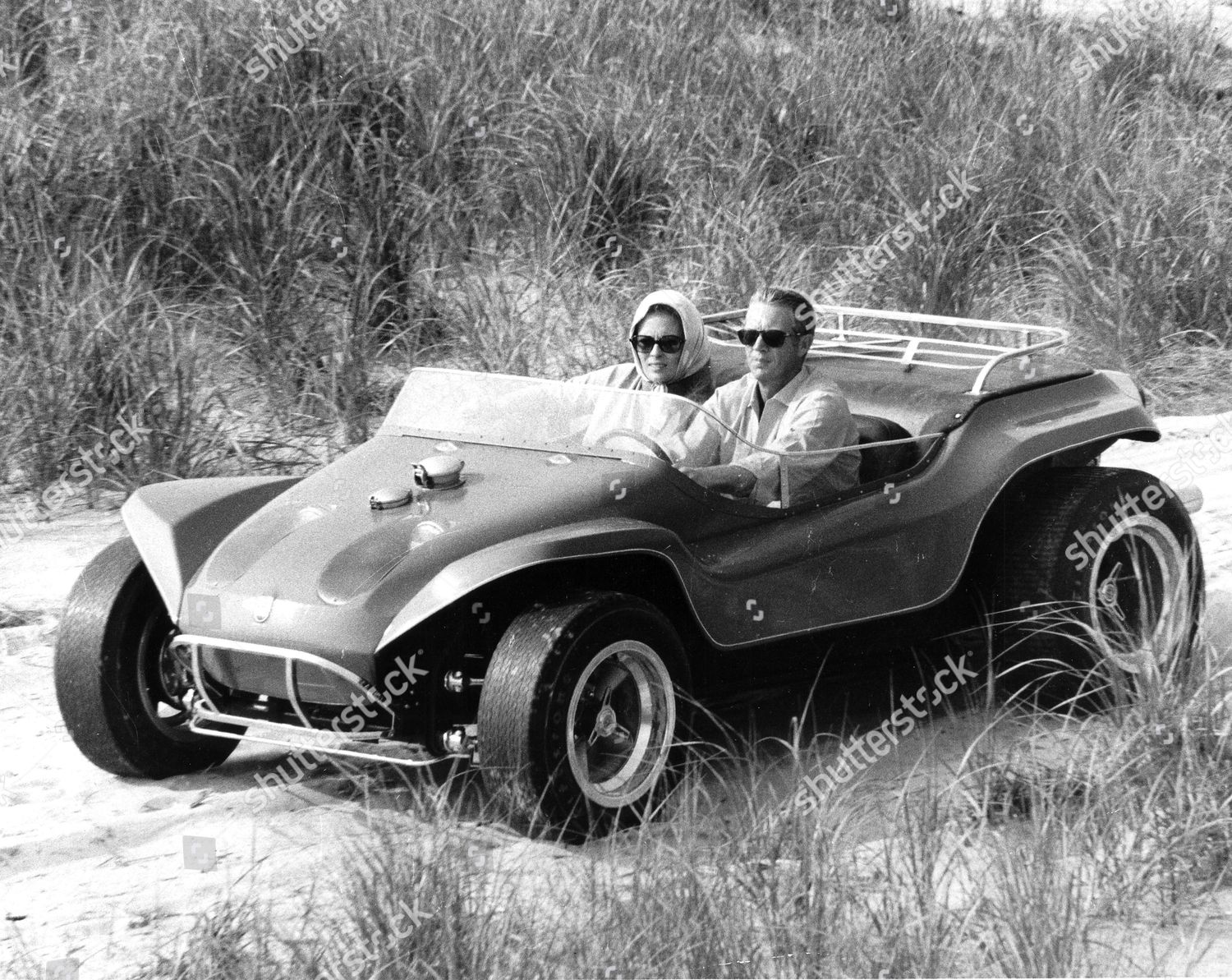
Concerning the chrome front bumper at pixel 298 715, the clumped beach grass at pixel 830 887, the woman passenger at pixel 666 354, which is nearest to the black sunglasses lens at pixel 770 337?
the woman passenger at pixel 666 354

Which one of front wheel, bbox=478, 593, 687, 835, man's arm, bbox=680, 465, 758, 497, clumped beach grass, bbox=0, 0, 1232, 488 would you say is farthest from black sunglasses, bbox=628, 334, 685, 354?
clumped beach grass, bbox=0, 0, 1232, 488

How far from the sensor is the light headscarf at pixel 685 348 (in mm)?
4844

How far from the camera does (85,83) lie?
28.1ft

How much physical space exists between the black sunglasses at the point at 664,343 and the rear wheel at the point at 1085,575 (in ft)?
3.26

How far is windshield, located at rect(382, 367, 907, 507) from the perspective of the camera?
4.38 meters

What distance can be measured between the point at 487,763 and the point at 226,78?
5715 mm

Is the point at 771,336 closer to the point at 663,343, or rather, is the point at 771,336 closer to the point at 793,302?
the point at 793,302

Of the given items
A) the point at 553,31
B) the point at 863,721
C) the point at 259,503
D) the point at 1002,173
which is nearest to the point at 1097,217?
the point at 1002,173

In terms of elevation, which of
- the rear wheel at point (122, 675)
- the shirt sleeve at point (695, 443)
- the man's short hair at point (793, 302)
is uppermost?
the man's short hair at point (793, 302)

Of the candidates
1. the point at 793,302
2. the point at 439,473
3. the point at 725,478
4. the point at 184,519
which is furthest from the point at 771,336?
the point at 184,519

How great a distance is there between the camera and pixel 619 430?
438 centimetres

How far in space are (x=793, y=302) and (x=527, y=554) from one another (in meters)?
1.25

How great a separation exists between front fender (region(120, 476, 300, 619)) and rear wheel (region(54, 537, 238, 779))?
0.10 m

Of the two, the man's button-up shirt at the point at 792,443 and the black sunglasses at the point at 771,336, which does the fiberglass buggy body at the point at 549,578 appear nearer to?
the man's button-up shirt at the point at 792,443
